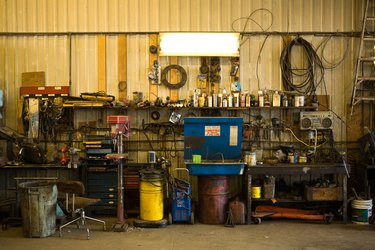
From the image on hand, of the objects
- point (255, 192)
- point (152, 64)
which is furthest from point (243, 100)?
point (152, 64)

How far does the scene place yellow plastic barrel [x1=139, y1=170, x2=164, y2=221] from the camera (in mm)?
5250

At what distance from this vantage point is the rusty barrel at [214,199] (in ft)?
17.6

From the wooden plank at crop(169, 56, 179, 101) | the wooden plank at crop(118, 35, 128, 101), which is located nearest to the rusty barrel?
the wooden plank at crop(169, 56, 179, 101)

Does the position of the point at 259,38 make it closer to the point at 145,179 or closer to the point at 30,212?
the point at 145,179

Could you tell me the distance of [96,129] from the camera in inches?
241

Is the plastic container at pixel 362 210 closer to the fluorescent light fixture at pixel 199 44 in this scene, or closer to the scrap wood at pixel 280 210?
the scrap wood at pixel 280 210

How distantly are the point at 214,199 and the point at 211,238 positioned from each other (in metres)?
0.66

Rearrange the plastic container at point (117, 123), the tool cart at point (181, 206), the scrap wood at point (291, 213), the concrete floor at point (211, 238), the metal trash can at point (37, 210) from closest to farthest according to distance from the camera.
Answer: the concrete floor at point (211, 238) → the metal trash can at point (37, 210) → the plastic container at point (117, 123) → the tool cart at point (181, 206) → the scrap wood at point (291, 213)

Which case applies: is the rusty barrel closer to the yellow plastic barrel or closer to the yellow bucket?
the yellow bucket

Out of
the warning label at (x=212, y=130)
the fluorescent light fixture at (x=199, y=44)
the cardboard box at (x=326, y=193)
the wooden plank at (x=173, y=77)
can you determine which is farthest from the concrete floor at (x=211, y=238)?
the fluorescent light fixture at (x=199, y=44)

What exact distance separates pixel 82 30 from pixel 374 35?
4.15 metres

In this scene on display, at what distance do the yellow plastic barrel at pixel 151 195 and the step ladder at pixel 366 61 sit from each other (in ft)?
9.70

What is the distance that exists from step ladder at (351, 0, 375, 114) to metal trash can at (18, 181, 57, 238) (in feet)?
Answer: 13.8

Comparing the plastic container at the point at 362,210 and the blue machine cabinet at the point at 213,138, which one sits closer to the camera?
the plastic container at the point at 362,210
